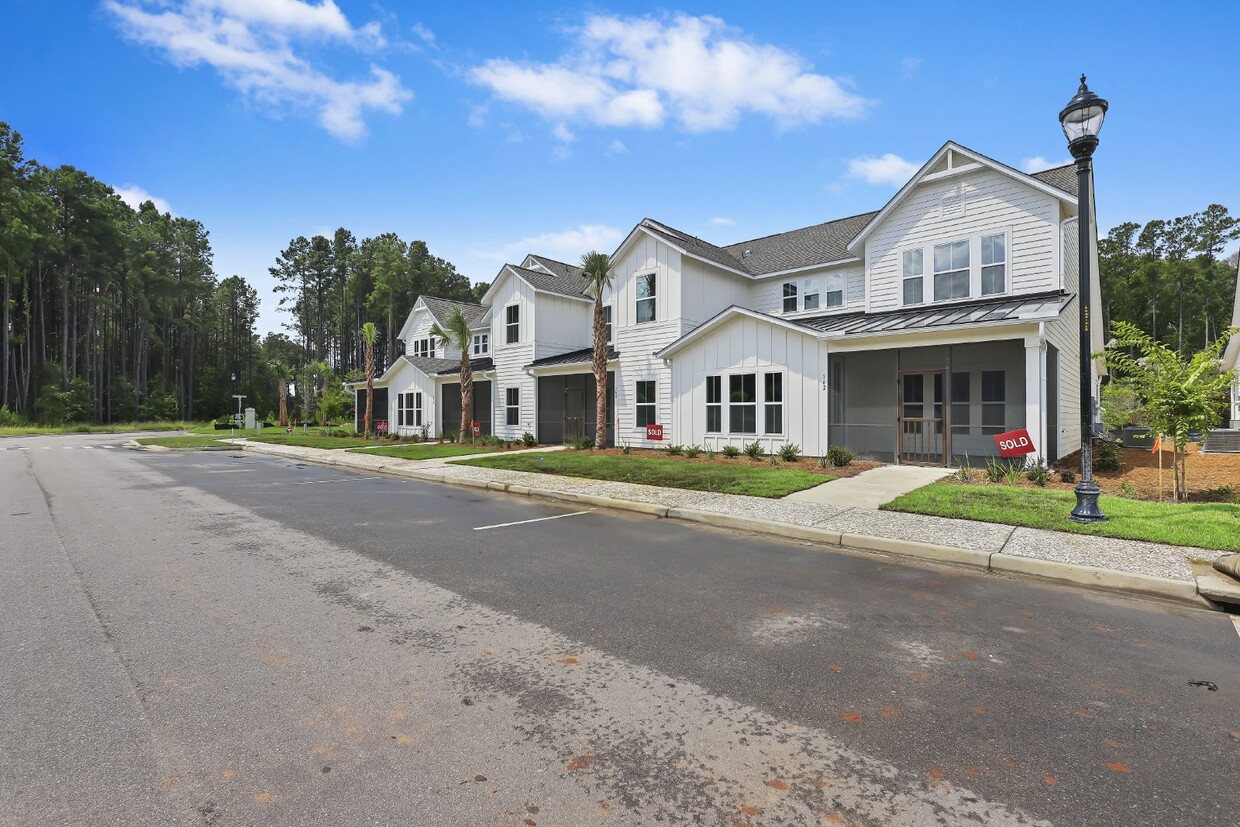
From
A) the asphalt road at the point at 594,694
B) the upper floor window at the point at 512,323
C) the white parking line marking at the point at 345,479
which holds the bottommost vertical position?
the asphalt road at the point at 594,694

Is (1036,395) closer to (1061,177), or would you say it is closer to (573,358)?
(1061,177)

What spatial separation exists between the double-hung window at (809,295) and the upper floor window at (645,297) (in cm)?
551

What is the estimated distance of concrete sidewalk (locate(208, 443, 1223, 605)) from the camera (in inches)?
239

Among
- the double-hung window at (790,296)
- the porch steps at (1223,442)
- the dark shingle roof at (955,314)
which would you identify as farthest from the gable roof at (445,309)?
the porch steps at (1223,442)

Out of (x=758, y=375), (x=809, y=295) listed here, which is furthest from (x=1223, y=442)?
(x=758, y=375)

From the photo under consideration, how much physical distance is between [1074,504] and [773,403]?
8635 millimetres

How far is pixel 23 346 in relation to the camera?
49.3m

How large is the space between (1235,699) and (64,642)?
26.3 ft

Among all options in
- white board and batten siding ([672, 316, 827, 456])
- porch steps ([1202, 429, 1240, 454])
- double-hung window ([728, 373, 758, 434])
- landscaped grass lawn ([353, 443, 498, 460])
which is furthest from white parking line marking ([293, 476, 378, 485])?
porch steps ([1202, 429, 1240, 454])

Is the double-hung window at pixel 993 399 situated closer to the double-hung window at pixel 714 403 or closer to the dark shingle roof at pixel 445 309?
the double-hung window at pixel 714 403

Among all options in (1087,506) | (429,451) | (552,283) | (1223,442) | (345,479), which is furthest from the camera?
(552,283)

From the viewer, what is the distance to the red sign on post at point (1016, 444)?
12656mm

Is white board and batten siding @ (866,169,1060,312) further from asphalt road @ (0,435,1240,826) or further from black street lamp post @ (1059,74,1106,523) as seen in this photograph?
asphalt road @ (0,435,1240,826)

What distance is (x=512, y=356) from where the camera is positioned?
2581 cm
